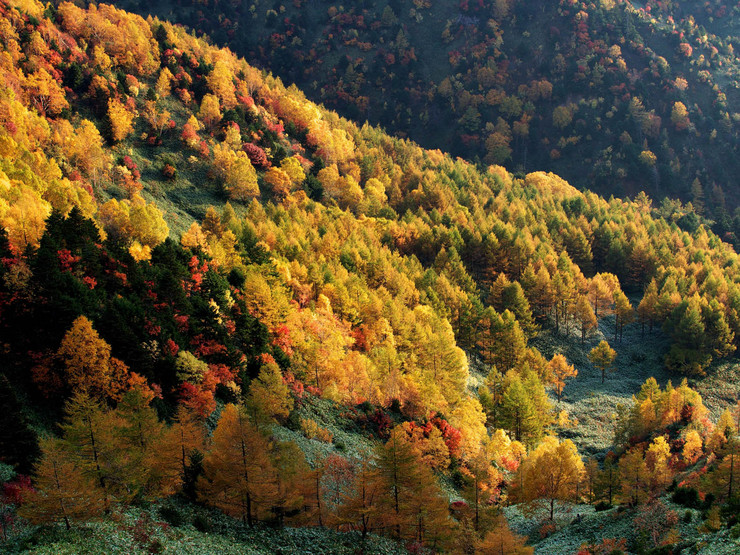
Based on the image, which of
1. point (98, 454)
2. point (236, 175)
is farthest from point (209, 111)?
point (98, 454)

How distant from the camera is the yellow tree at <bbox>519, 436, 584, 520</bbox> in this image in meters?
61.2

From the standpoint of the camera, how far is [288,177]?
152 m

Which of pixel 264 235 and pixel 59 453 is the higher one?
pixel 264 235

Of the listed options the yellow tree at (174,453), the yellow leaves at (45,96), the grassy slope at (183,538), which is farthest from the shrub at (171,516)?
the yellow leaves at (45,96)

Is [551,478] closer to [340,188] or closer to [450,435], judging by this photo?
[450,435]

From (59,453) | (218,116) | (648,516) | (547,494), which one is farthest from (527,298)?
(59,453)

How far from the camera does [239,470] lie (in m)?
44.1

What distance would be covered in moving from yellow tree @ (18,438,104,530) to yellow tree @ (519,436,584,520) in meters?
44.4

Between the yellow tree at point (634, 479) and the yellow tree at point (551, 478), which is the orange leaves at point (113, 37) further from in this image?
the yellow tree at point (634, 479)

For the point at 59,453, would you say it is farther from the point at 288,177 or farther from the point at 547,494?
the point at 288,177

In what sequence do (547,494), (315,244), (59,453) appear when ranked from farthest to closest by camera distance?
(315,244) → (547,494) → (59,453)

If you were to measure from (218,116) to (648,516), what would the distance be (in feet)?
473

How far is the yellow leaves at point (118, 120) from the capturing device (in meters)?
126

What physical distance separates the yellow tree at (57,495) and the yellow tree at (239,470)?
9753 mm
